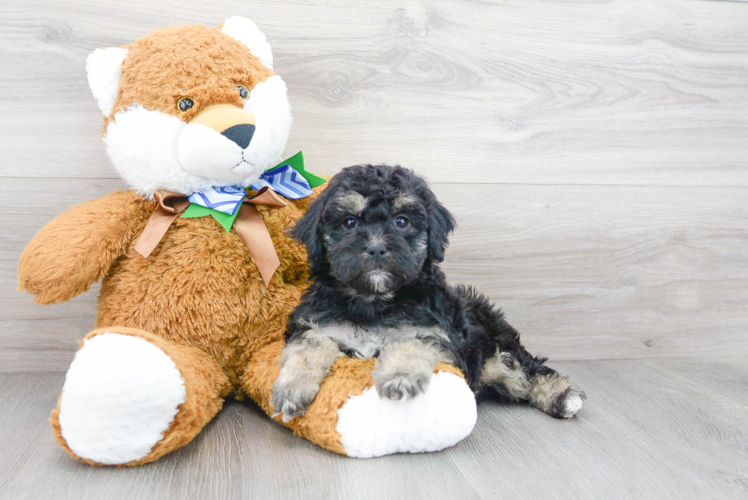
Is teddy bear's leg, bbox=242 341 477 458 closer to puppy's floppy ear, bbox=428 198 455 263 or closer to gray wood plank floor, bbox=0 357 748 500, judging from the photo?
gray wood plank floor, bbox=0 357 748 500

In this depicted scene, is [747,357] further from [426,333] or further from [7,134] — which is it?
[7,134]

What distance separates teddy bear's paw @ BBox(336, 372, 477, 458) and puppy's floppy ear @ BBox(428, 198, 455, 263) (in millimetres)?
364

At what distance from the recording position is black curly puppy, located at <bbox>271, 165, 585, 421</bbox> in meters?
1.56

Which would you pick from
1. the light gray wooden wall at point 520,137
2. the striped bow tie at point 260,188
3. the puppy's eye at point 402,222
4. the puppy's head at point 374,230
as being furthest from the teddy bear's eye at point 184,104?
the puppy's eye at point 402,222

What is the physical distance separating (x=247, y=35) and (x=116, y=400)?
4.13 ft

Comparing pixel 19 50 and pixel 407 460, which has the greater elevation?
pixel 19 50

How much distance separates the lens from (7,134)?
2.16m

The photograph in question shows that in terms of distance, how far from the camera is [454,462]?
5.30ft

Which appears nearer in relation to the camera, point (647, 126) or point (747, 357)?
point (647, 126)

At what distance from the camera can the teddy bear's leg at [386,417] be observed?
1569 millimetres

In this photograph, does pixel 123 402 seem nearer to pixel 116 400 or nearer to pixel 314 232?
pixel 116 400

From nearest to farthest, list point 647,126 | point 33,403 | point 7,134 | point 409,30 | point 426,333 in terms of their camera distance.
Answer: point 426,333 → point 33,403 → point 7,134 → point 409,30 → point 647,126

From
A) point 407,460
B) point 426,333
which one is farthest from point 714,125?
point 407,460

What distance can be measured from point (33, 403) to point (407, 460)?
1383 millimetres
